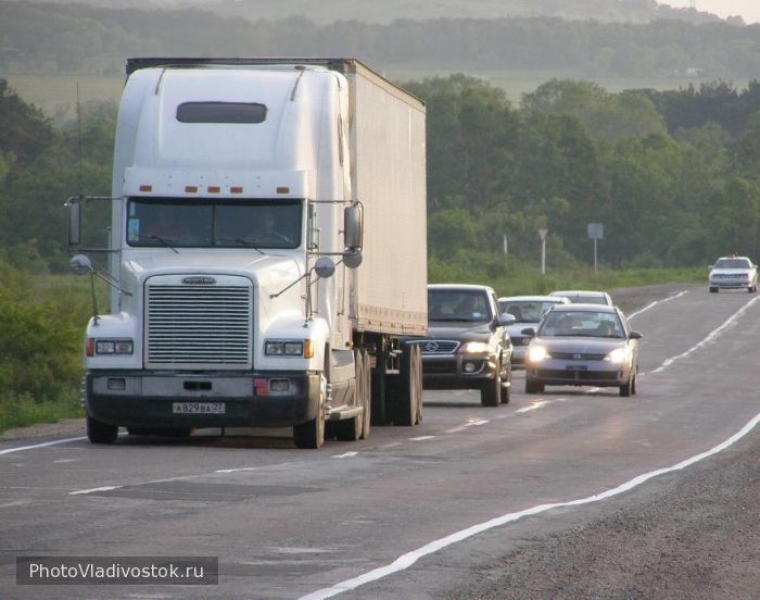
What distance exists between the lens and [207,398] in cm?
2064

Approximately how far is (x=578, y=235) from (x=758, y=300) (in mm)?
66359

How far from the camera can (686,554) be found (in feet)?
42.5

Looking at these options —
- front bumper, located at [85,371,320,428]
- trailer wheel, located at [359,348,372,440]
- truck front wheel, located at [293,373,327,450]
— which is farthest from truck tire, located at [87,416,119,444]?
trailer wheel, located at [359,348,372,440]

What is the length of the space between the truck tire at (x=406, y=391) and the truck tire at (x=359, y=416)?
2.80 m

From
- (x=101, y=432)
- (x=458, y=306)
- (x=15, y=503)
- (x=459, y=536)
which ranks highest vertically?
(x=458, y=306)

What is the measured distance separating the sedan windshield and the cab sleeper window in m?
15.9

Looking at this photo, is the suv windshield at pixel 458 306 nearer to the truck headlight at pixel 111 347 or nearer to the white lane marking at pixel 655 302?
the truck headlight at pixel 111 347

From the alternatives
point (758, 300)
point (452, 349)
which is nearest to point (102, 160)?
point (758, 300)

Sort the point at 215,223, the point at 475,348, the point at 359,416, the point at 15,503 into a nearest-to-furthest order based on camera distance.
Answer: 1. the point at 15,503
2. the point at 215,223
3. the point at 359,416
4. the point at 475,348

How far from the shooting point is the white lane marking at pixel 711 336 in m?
50.0

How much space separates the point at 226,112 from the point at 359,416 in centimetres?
402

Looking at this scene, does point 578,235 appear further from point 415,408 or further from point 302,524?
point 302,524

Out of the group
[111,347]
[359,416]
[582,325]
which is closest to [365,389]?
[359,416]

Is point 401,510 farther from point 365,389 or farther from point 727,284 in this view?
point 727,284
